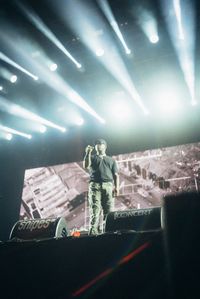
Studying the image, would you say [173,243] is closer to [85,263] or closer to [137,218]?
[85,263]

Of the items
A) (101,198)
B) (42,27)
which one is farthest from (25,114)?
(101,198)

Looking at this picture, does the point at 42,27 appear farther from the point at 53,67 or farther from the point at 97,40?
the point at 97,40

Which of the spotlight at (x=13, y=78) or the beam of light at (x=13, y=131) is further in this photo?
the beam of light at (x=13, y=131)

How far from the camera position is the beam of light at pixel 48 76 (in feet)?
21.0

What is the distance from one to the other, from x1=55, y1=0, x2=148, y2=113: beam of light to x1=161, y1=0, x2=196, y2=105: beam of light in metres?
1.20

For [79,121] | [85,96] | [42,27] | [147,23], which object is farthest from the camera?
[79,121]

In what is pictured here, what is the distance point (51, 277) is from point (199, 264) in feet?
3.47

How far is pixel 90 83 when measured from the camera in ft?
23.8

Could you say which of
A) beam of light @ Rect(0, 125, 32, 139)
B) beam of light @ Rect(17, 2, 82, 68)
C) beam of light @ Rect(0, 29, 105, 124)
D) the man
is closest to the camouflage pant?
the man

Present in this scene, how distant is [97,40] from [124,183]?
3.25 m

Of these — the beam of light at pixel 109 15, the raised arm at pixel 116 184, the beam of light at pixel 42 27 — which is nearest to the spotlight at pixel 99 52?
the beam of light at pixel 109 15

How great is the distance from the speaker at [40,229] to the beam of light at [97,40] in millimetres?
4049

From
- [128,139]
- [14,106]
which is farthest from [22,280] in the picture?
[14,106]

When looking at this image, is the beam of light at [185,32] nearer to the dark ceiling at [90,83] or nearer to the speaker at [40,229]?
the dark ceiling at [90,83]
